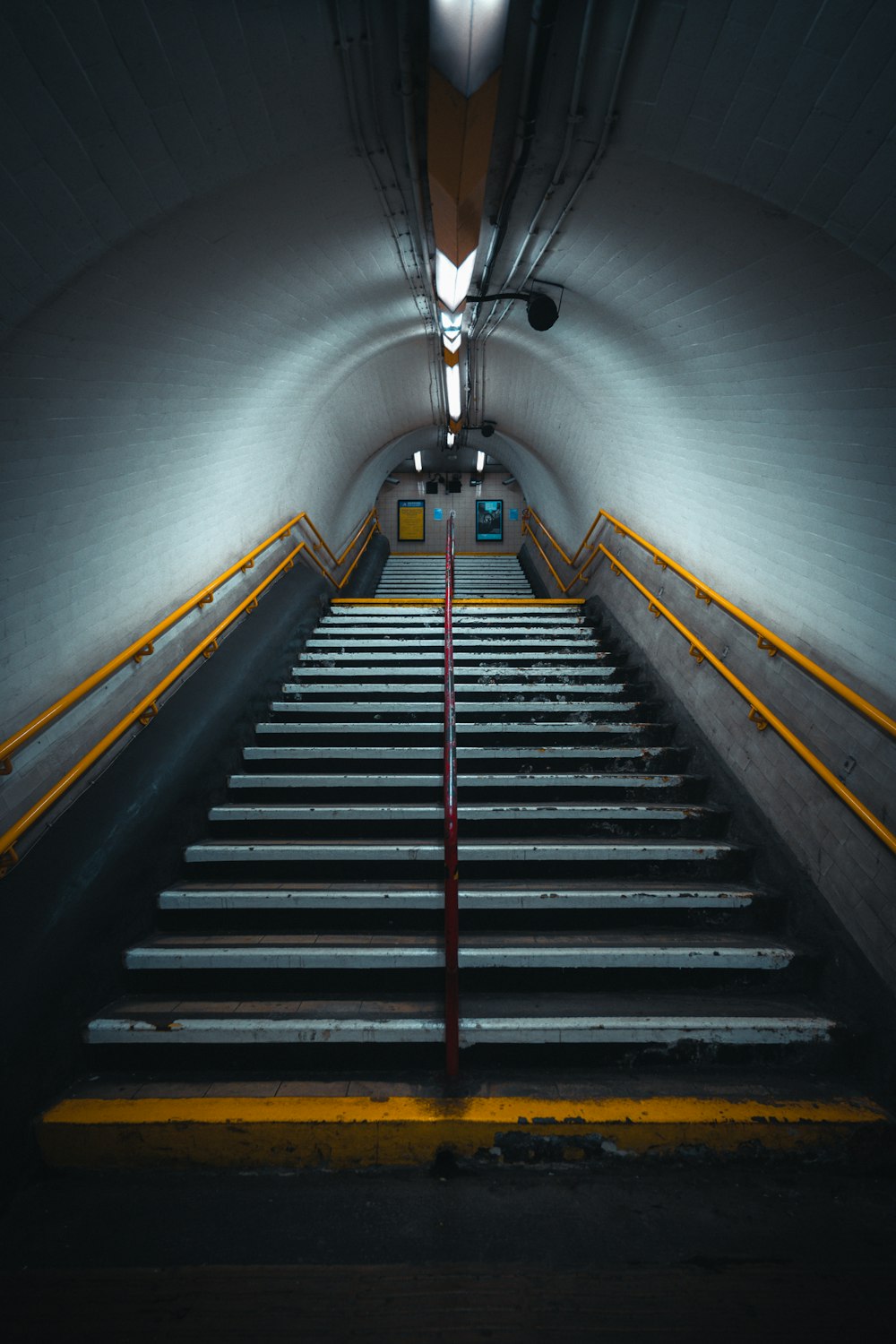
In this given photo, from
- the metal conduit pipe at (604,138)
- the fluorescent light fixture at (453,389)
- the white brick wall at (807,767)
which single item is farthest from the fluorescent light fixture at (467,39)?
the fluorescent light fixture at (453,389)

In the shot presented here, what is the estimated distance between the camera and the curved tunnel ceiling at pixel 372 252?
161 centimetres

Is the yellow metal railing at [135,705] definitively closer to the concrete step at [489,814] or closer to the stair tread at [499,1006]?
the concrete step at [489,814]

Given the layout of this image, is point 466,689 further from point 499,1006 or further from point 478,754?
point 499,1006

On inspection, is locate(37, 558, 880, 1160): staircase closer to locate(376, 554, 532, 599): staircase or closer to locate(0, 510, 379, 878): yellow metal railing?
locate(0, 510, 379, 878): yellow metal railing

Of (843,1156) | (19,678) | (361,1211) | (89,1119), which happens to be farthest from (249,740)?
(843,1156)

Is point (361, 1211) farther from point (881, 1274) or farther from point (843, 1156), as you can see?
point (843, 1156)

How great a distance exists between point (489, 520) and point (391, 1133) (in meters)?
14.9

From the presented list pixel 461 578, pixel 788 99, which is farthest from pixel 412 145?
pixel 461 578

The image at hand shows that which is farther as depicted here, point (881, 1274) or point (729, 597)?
point (729, 597)

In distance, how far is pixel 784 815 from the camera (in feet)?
9.05

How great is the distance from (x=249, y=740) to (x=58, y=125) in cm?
297

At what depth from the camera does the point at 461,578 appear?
1066 cm

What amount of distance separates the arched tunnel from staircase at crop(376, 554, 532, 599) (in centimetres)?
599

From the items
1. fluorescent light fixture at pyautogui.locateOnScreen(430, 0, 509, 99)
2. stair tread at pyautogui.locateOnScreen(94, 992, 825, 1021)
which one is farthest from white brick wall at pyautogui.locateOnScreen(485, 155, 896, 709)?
stair tread at pyautogui.locateOnScreen(94, 992, 825, 1021)
